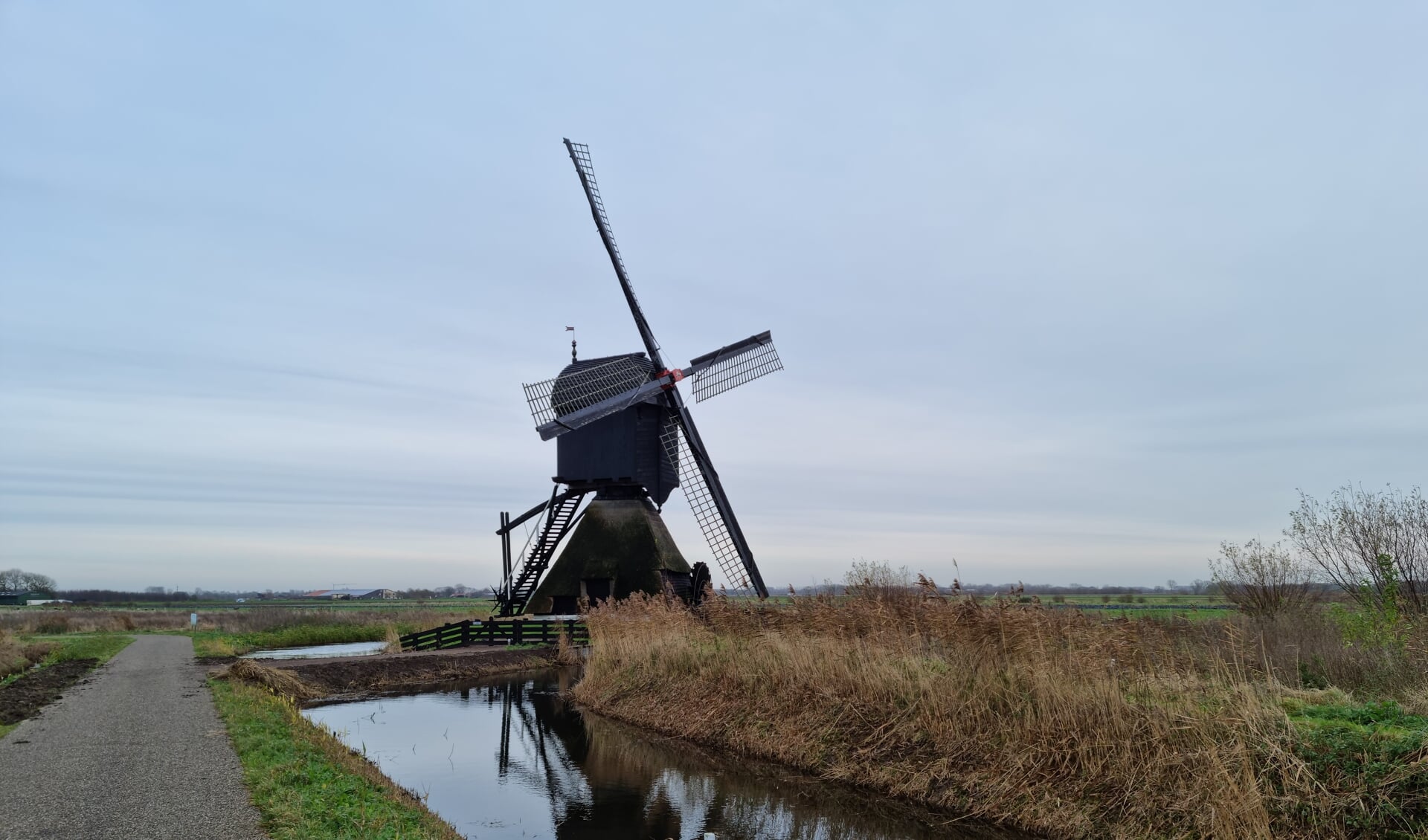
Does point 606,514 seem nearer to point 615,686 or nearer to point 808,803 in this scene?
point 615,686

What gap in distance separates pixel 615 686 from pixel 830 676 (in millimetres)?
6344

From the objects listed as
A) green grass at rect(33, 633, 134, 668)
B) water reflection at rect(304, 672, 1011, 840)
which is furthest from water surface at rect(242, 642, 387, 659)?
water reflection at rect(304, 672, 1011, 840)

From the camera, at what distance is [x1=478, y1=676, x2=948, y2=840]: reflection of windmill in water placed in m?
9.30

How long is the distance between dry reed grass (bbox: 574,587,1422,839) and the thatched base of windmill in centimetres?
1100

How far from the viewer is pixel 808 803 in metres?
10.2

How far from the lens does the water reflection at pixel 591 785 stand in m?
9.38

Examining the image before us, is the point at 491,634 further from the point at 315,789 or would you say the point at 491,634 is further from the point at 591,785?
the point at 315,789

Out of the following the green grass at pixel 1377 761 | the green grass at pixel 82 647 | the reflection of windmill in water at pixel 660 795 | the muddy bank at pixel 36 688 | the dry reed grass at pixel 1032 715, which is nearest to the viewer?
the green grass at pixel 1377 761

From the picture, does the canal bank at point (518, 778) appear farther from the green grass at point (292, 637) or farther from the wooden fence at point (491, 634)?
the green grass at point (292, 637)

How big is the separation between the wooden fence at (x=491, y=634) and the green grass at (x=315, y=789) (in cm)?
1331

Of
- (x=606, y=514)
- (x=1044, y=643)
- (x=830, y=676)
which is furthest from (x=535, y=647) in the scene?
(x=1044, y=643)

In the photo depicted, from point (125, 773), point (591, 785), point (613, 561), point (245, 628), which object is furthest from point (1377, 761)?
point (245, 628)

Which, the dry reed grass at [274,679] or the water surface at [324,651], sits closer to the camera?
the dry reed grass at [274,679]

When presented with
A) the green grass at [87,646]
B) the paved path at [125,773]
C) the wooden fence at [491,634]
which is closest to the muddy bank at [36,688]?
A: the paved path at [125,773]
